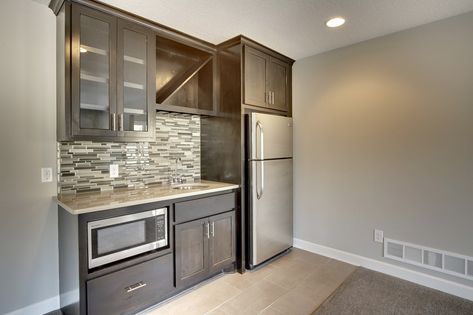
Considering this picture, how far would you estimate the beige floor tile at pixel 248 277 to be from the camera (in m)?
2.45

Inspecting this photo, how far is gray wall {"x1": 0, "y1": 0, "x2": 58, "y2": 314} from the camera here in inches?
74.2

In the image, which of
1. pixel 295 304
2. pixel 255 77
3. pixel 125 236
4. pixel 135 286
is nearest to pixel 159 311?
pixel 135 286

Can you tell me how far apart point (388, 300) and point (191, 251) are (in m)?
1.69

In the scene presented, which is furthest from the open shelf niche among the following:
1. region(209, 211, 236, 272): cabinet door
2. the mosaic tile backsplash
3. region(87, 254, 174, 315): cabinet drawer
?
region(87, 254, 174, 315): cabinet drawer

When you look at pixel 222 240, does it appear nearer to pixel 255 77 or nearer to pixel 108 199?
pixel 108 199

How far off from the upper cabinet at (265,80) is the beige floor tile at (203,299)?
1.79m

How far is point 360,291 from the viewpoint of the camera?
2303mm

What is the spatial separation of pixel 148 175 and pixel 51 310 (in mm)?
1304

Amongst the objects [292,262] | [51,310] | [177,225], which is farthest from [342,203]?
[51,310]

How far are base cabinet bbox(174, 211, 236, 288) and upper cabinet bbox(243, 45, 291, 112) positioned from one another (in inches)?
49.5

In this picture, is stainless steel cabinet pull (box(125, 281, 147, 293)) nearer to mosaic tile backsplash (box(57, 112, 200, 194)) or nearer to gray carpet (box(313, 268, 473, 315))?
mosaic tile backsplash (box(57, 112, 200, 194))

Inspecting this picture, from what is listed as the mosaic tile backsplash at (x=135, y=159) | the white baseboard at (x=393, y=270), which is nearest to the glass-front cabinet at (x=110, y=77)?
the mosaic tile backsplash at (x=135, y=159)

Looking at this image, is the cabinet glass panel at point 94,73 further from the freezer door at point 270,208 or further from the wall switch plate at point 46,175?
the freezer door at point 270,208

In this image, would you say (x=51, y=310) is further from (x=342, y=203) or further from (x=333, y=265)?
(x=342, y=203)
